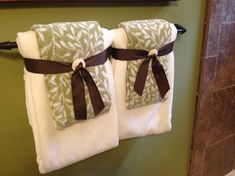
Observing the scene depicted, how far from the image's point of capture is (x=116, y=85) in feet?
2.72

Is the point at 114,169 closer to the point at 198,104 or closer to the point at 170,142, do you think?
the point at 170,142

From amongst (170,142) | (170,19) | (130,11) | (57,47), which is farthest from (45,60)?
(170,142)

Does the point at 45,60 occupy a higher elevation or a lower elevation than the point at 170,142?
higher

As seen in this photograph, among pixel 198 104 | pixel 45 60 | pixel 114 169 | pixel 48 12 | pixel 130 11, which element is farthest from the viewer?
pixel 198 104

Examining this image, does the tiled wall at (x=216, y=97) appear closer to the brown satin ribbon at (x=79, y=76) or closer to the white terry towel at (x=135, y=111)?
the white terry towel at (x=135, y=111)

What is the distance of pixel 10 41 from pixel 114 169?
690 millimetres

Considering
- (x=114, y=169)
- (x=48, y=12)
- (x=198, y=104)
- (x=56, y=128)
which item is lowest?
(x=114, y=169)

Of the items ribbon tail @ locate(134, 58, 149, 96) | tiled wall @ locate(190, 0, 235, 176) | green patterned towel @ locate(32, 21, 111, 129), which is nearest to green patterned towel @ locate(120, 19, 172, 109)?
ribbon tail @ locate(134, 58, 149, 96)

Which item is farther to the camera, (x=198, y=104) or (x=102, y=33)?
(x=198, y=104)

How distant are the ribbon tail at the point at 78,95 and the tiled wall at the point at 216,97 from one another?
0.69m

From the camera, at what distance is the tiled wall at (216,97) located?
1.16 metres

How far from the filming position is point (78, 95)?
2.36 feet

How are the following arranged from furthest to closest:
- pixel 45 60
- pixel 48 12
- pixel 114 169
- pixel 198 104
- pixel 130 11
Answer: pixel 198 104, pixel 114 169, pixel 130 11, pixel 48 12, pixel 45 60

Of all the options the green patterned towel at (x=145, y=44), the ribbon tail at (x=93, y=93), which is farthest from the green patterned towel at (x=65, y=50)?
the green patterned towel at (x=145, y=44)
